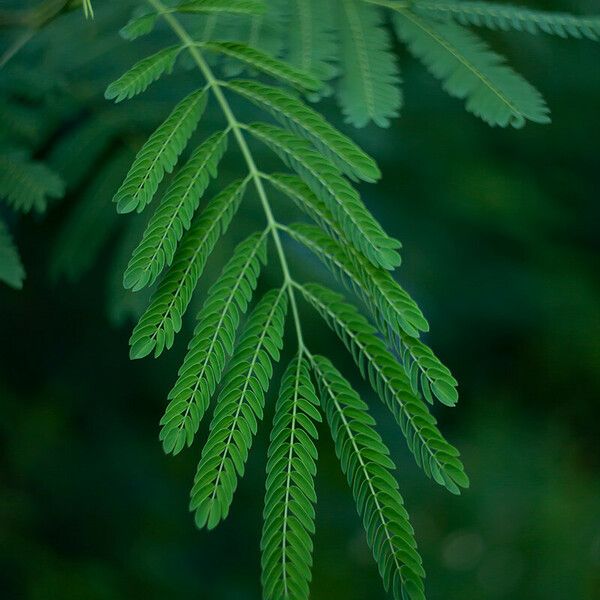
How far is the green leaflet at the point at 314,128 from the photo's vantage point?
0.97 m

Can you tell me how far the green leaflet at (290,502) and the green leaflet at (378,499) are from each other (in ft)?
0.14

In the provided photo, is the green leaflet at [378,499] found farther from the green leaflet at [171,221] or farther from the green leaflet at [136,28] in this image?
the green leaflet at [136,28]

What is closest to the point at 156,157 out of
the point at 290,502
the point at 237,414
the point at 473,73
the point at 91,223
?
the point at 237,414

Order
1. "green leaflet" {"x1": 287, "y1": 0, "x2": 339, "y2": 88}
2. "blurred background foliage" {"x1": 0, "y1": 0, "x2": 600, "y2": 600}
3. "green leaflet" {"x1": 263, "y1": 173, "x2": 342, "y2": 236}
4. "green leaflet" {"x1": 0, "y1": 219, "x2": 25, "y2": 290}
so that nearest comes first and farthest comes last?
1. "green leaflet" {"x1": 263, "y1": 173, "x2": 342, "y2": 236}
2. "green leaflet" {"x1": 0, "y1": 219, "x2": 25, "y2": 290}
3. "green leaflet" {"x1": 287, "y1": 0, "x2": 339, "y2": 88}
4. "blurred background foliage" {"x1": 0, "y1": 0, "x2": 600, "y2": 600}

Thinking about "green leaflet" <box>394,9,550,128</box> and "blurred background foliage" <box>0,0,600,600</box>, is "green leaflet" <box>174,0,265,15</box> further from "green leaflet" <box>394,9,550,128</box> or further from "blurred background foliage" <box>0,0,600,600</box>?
"blurred background foliage" <box>0,0,600,600</box>

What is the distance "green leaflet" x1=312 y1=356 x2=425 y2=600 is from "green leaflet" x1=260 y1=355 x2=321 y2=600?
43 mm

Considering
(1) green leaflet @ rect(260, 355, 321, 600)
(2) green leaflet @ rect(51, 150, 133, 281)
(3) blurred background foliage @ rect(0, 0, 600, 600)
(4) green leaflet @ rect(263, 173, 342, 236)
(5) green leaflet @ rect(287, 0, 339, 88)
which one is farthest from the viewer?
(3) blurred background foliage @ rect(0, 0, 600, 600)

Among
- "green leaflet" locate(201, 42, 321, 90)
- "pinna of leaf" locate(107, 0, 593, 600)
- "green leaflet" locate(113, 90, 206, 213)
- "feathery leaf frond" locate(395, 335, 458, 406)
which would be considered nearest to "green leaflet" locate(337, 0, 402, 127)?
"pinna of leaf" locate(107, 0, 593, 600)

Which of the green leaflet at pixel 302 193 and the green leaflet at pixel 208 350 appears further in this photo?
the green leaflet at pixel 302 193

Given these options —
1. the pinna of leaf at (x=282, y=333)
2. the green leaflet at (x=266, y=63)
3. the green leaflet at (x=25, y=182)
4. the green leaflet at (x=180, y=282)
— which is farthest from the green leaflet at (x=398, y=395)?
the green leaflet at (x=25, y=182)

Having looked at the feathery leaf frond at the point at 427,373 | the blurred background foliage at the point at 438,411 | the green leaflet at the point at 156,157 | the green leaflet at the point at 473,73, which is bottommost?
the blurred background foliage at the point at 438,411

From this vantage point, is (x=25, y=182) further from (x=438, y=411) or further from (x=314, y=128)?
(x=438, y=411)

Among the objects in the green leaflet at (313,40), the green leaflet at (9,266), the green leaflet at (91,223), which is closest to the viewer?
the green leaflet at (9,266)

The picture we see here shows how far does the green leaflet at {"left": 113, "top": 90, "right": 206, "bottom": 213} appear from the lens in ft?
2.97
